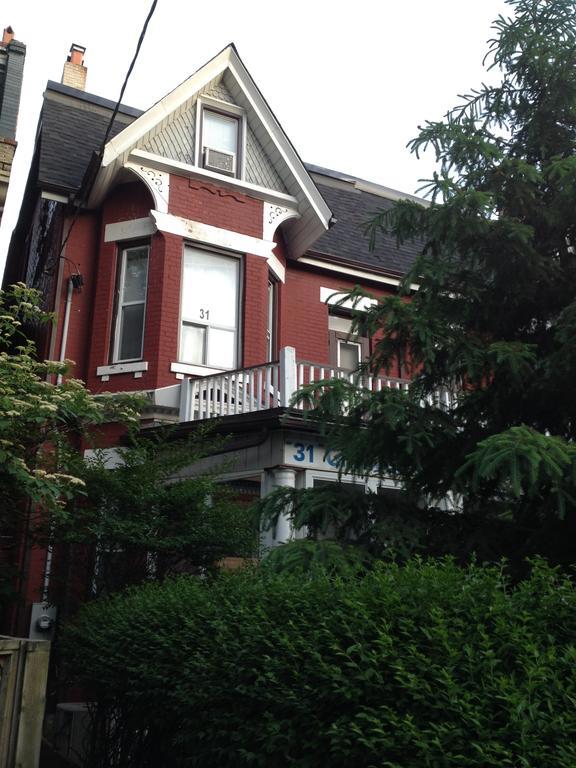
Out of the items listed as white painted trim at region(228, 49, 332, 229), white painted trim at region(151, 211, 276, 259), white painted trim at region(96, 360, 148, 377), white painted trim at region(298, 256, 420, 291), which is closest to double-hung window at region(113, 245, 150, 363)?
white painted trim at region(96, 360, 148, 377)

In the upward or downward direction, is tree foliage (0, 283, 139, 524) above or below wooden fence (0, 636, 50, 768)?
above

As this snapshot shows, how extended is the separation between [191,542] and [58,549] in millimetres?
2465

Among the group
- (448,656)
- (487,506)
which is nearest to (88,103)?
(487,506)

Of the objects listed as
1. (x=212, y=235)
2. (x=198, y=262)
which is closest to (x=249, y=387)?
(x=198, y=262)

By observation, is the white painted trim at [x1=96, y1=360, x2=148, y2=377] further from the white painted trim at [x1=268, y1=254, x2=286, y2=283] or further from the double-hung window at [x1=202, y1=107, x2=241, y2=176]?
the double-hung window at [x1=202, y1=107, x2=241, y2=176]

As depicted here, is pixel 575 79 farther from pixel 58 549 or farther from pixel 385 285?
pixel 385 285

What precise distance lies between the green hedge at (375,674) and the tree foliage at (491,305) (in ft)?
6.61

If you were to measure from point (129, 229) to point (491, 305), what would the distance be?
8.25 metres

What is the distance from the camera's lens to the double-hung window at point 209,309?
1347 cm

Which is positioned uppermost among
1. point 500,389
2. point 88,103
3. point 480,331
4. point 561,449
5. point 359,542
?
point 88,103

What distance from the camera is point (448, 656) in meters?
3.46

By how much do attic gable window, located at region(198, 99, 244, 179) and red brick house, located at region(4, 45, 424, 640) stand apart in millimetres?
25

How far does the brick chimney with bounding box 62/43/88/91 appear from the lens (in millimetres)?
19328

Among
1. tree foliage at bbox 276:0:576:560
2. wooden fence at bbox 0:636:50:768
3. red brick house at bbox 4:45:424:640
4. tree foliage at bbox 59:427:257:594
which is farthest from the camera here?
red brick house at bbox 4:45:424:640
